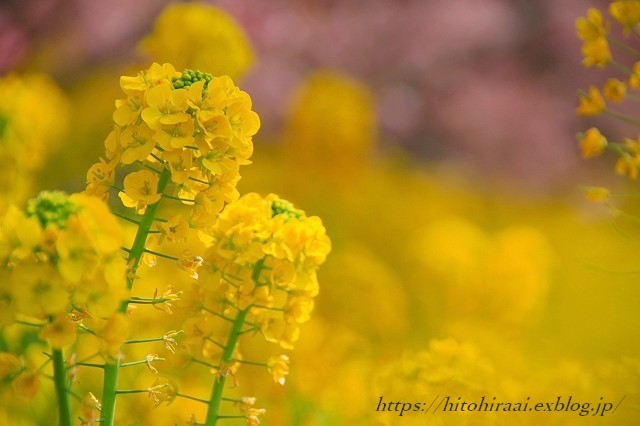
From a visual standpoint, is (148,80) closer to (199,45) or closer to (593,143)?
(593,143)

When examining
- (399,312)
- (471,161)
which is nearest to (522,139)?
(471,161)

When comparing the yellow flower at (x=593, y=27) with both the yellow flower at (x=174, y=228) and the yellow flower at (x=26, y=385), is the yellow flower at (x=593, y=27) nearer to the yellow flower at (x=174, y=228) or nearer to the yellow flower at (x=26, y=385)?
the yellow flower at (x=174, y=228)

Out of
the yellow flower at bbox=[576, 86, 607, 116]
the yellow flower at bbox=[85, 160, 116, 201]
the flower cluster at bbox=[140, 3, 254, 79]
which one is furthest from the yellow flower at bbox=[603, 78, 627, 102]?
the flower cluster at bbox=[140, 3, 254, 79]

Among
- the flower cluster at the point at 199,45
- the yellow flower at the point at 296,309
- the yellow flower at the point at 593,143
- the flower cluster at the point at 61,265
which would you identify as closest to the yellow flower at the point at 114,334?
the flower cluster at the point at 61,265

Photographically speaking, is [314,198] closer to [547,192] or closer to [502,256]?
[502,256]

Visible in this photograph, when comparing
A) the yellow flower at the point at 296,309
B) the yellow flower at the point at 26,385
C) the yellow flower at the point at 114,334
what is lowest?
the yellow flower at the point at 26,385
